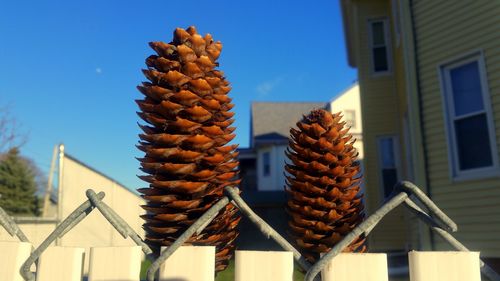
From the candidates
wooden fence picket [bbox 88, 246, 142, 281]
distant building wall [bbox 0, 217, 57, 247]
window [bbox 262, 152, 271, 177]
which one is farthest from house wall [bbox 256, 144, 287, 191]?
wooden fence picket [bbox 88, 246, 142, 281]

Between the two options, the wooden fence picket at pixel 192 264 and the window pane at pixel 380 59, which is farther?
the window pane at pixel 380 59

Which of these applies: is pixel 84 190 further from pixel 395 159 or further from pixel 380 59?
pixel 380 59

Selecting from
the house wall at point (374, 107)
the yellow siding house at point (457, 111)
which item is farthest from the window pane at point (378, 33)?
the yellow siding house at point (457, 111)

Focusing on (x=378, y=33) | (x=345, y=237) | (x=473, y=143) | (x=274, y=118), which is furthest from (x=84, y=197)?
(x=274, y=118)

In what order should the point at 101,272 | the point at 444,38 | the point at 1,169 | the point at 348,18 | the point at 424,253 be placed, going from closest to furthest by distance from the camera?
1. the point at 424,253
2. the point at 101,272
3. the point at 444,38
4. the point at 348,18
5. the point at 1,169

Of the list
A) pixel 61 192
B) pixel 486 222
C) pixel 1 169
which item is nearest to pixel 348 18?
pixel 486 222

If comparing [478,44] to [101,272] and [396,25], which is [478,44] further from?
[101,272]

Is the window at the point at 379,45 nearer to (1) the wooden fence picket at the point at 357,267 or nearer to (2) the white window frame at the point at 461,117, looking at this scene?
(2) the white window frame at the point at 461,117
